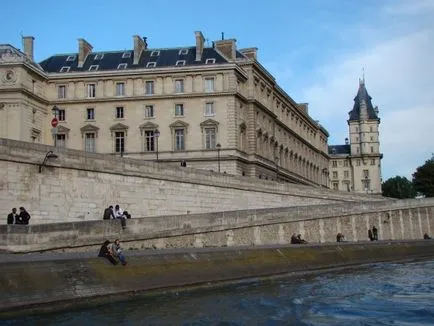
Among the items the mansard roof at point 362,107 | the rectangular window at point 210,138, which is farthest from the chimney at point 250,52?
the mansard roof at point 362,107

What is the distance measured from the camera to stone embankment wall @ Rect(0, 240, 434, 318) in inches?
637

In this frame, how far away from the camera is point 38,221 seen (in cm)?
2545

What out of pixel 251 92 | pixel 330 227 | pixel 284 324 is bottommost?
pixel 284 324

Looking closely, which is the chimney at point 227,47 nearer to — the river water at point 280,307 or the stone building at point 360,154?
the river water at point 280,307

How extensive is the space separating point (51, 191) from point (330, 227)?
19.9 m

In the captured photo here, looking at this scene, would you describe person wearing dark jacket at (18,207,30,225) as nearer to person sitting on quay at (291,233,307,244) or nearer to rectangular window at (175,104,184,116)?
person sitting on quay at (291,233,307,244)

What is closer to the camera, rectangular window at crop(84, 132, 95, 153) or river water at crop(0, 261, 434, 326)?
river water at crop(0, 261, 434, 326)

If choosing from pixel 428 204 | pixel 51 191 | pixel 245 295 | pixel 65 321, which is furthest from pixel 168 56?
pixel 65 321

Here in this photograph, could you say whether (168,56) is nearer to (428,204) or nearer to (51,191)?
(428,204)

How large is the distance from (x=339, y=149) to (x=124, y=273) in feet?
456


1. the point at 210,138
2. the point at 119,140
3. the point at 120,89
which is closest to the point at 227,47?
the point at 210,138

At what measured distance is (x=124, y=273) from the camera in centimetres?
1908

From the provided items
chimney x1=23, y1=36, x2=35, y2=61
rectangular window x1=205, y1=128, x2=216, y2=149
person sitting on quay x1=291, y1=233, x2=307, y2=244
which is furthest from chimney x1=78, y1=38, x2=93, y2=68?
person sitting on quay x1=291, y1=233, x2=307, y2=244

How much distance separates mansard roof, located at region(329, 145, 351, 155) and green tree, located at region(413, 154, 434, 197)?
2297 inches
